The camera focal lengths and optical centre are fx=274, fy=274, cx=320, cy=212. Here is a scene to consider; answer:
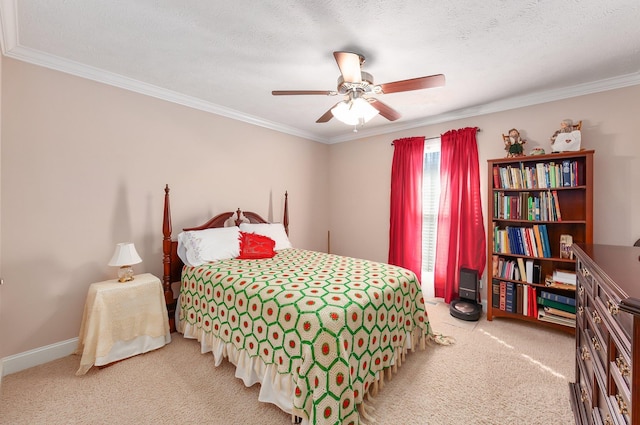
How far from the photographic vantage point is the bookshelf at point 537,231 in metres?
2.64

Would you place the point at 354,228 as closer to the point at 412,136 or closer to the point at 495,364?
the point at 412,136

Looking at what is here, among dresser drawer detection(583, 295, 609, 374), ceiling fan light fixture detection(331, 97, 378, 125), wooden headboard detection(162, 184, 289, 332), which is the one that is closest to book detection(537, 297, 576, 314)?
dresser drawer detection(583, 295, 609, 374)

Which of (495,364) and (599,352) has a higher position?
(599,352)

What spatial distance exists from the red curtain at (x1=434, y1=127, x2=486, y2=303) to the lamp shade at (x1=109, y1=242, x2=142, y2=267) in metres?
3.47

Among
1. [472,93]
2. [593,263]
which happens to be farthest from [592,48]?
[593,263]

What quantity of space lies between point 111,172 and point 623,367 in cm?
352

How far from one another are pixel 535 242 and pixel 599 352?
1931 millimetres

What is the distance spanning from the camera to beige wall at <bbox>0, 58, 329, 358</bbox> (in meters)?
2.14

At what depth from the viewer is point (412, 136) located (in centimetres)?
393

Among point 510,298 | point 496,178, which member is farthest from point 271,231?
point 510,298

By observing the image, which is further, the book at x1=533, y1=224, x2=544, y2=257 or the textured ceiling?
the book at x1=533, y1=224, x2=544, y2=257

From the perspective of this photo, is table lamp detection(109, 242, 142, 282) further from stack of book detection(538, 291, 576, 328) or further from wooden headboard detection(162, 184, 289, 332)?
stack of book detection(538, 291, 576, 328)

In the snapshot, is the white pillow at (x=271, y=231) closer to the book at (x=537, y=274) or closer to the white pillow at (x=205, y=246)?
the white pillow at (x=205, y=246)

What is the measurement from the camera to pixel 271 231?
350 centimetres
